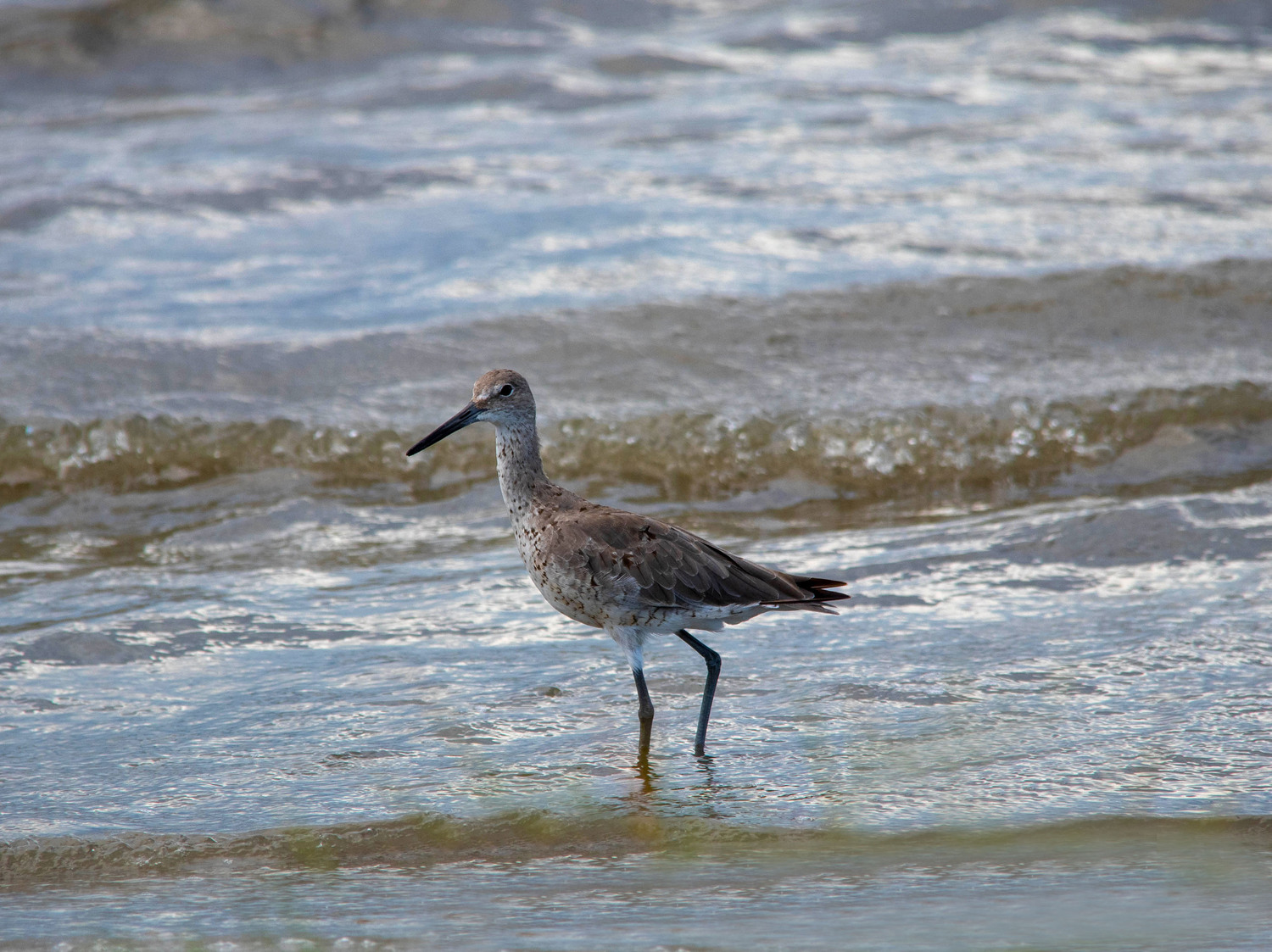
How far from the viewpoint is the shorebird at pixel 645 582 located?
15.1ft

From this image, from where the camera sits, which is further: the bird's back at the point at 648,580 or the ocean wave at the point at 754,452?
the ocean wave at the point at 754,452

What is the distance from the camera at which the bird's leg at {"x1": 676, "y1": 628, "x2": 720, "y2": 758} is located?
14.9 ft

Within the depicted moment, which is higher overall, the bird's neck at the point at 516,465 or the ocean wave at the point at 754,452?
the bird's neck at the point at 516,465

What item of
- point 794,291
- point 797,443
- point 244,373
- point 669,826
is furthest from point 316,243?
point 669,826

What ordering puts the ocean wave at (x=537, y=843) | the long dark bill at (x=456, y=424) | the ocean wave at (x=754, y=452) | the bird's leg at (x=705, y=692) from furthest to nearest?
the ocean wave at (x=754, y=452), the long dark bill at (x=456, y=424), the bird's leg at (x=705, y=692), the ocean wave at (x=537, y=843)

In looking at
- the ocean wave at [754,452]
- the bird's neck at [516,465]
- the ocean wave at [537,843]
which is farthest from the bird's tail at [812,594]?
the ocean wave at [754,452]

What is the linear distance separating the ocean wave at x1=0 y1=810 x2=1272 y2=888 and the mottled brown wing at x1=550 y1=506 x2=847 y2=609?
831 millimetres

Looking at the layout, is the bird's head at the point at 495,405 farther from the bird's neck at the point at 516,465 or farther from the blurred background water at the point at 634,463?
the blurred background water at the point at 634,463

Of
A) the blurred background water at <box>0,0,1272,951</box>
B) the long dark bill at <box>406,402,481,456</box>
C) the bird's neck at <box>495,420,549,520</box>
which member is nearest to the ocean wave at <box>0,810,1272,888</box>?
the blurred background water at <box>0,0,1272,951</box>

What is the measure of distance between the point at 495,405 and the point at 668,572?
0.94 meters

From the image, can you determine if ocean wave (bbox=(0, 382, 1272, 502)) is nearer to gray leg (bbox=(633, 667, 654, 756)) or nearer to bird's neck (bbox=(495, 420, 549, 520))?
bird's neck (bbox=(495, 420, 549, 520))

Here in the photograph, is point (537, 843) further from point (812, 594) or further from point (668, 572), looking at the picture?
point (812, 594)

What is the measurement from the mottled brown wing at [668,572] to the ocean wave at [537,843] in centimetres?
83

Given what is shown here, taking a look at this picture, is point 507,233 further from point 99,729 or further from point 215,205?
point 99,729
